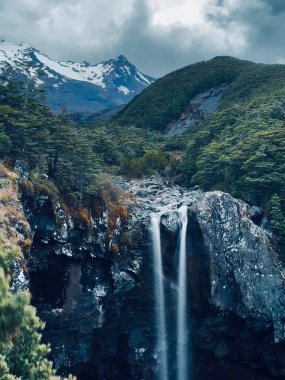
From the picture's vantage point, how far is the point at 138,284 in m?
34.8

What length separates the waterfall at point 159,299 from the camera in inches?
1403

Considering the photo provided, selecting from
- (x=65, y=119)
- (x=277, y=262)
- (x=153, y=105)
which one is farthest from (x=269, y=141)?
(x=153, y=105)

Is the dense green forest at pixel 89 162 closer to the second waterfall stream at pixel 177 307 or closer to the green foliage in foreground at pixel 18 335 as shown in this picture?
the green foliage in foreground at pixel 18 335

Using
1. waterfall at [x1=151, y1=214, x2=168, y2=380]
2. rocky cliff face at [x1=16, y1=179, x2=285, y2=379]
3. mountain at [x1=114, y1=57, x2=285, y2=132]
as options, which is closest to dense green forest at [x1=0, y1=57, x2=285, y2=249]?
rocky cliff face at [x1=16, y1=179, x2=285, y2=379]

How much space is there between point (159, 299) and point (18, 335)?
2213 centimetres

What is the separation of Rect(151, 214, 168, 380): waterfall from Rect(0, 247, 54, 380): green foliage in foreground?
20.3 metres

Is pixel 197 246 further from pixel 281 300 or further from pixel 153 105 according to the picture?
pixel 153 105

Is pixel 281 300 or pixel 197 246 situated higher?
pixel 197 246

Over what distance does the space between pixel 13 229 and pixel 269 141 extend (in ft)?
95.0

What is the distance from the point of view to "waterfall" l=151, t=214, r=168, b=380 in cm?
3562

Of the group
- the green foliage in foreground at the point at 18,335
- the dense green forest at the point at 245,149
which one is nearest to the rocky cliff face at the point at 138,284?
the dense green forest at the point at 245,149

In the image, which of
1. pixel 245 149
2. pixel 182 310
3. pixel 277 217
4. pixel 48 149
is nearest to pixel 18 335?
pixel 48 149

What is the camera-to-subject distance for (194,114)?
11444cm

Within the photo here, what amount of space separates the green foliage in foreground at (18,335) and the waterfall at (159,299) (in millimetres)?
20308
